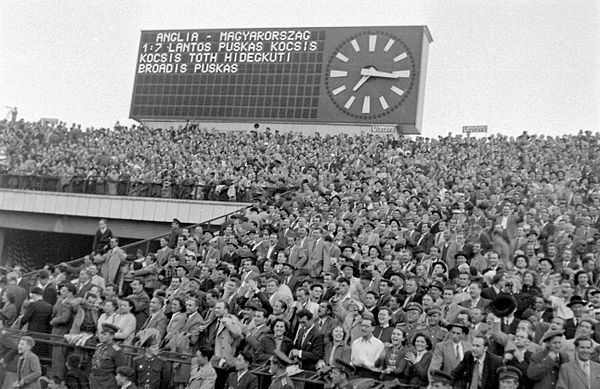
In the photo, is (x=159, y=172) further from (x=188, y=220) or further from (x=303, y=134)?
(x=303, y=134)

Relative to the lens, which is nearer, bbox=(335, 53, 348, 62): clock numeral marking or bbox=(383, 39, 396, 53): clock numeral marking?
bbox=(383, 39, 396, 53): clock numeral marking

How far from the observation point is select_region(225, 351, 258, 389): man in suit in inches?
420

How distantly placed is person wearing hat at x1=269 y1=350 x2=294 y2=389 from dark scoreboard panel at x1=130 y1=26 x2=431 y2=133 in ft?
70.7

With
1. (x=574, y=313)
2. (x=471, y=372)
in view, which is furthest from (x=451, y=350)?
(x=574, y=313)

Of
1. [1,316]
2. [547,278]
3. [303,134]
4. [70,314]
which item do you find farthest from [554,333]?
[303,134]

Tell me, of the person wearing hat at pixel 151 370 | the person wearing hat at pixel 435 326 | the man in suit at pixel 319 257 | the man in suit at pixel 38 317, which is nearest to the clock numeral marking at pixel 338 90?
the man in suit at pixel 319 257

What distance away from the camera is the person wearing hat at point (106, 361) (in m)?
11.4

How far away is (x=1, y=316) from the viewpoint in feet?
43.9

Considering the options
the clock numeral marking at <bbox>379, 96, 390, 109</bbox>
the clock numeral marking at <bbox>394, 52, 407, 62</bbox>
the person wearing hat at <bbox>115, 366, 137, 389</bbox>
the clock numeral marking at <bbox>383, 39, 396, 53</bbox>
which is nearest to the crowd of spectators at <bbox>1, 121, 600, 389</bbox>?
Answer: the person wearing hat at <bbox>115, 366, 137, 389</bbox>

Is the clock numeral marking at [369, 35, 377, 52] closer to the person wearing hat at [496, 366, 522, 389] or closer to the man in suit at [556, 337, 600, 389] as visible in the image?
the man in suit at [556, 337, 600, 389]

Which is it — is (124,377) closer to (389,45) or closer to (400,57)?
(400,57)

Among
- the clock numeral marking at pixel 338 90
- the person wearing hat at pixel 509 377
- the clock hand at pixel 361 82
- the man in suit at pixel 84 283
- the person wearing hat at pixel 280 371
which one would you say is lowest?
the person wearing hat at pixel 280 371

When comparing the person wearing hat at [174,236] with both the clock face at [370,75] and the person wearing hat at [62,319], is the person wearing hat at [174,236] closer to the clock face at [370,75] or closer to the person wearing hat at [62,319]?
the person wearing hat at [62,319]

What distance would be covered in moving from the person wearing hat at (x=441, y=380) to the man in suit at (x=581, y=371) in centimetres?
123
